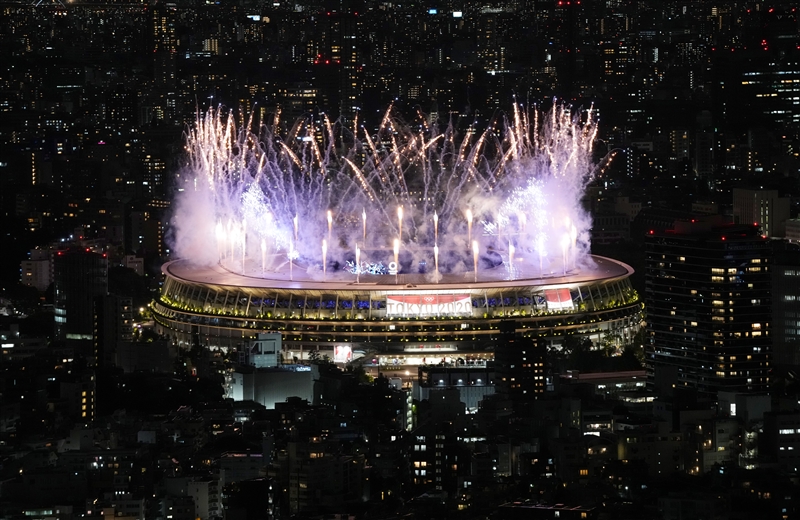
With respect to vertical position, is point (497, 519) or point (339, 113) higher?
point (339, 113)

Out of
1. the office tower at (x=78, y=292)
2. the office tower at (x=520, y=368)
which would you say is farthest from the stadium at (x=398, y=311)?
the office tower at (x=520, y=368)

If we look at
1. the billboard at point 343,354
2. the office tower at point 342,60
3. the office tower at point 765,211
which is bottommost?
the billboard at point 343,354

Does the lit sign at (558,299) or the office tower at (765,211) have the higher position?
the office tower at (765,211)

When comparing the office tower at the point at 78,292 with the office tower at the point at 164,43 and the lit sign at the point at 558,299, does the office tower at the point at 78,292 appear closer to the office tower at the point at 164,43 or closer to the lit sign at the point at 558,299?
the lit sign at the point at 558,299

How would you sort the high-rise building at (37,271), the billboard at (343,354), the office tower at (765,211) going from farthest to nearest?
the office tower at (765,211), the high-rise building at (37,271), the billboard at (343,354)

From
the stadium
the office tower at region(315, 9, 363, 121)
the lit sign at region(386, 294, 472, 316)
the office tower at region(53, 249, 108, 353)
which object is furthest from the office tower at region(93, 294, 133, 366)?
the office tower at region(315, 9, 363, 121)

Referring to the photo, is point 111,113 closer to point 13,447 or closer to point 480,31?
point 480,31

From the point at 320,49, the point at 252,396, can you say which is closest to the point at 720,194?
the point at 320,49
